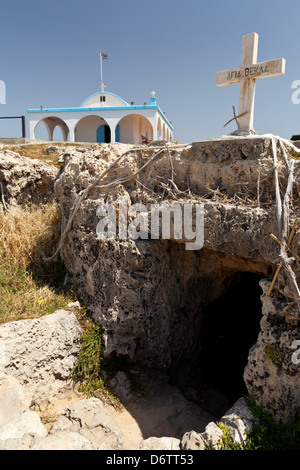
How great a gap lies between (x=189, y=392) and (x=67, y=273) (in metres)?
2.18

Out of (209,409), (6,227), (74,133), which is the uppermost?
(74,133)

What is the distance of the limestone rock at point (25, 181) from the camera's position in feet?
17.3

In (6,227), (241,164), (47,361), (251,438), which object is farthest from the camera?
(6,227)

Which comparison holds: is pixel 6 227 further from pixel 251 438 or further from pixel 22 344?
pixel 251 438

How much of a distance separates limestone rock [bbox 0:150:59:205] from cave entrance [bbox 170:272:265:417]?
3.25 m

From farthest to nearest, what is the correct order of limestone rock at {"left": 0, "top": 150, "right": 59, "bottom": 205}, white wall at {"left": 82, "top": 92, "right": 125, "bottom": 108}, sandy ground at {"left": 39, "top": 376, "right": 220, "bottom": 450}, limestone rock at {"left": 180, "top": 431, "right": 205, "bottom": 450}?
white wall at {"left": 82, "top": 92, "right": 125, "bottom": 108}
limestone rock at {"left": 0, "top": 150, "right": 59, "bottom": 205}
sandy ground at {"left": 39, "top": 376, "right": 220, "bottom": 450}
limestone rock at {"left": 180, "top": 431, "right": 205, "bottom": 450}

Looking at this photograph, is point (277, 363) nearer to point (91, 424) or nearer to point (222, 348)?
point (91, 424)

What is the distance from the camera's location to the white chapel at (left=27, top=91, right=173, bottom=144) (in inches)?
645

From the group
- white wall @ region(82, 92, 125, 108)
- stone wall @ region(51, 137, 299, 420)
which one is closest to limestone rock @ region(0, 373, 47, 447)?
stone wall @ region(51, 137, 299, 420)

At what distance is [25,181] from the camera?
5320 mm

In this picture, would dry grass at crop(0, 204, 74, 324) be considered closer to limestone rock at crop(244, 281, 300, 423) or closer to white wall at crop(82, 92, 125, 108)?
limestone rock at crop(244, 281, 300, 423)

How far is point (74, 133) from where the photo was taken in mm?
18078

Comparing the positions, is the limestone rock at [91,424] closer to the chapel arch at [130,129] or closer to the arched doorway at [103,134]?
the chapel arch at [130,129]

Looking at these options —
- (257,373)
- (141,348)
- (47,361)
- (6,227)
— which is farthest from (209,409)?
(6,227)
